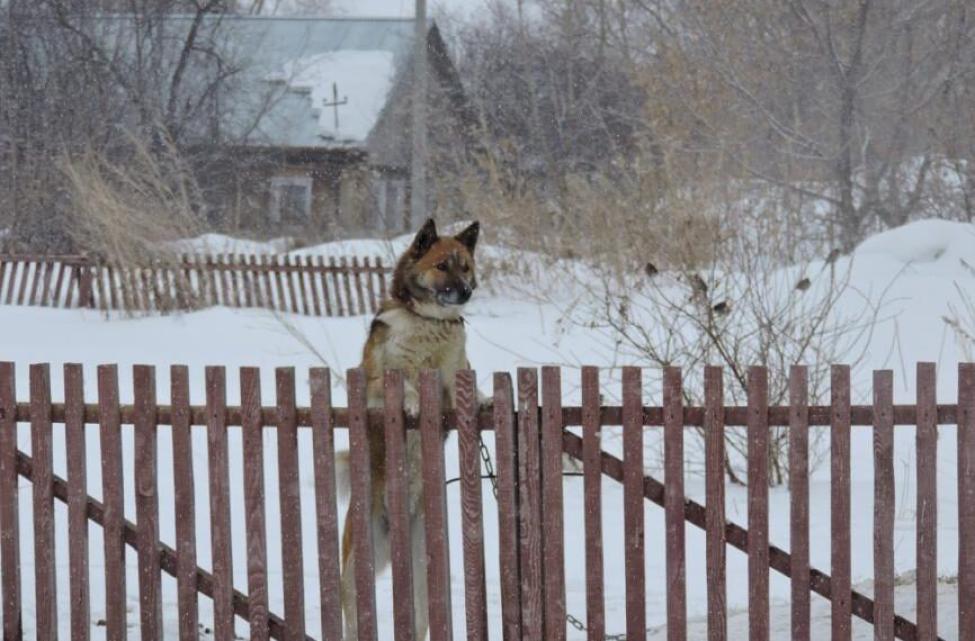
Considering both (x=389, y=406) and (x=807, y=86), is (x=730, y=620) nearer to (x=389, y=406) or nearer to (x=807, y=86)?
(x=389, y=406)

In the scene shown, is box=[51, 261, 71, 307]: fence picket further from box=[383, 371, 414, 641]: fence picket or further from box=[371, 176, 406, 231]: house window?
box=[383, 371, 414, 641]: fence picket

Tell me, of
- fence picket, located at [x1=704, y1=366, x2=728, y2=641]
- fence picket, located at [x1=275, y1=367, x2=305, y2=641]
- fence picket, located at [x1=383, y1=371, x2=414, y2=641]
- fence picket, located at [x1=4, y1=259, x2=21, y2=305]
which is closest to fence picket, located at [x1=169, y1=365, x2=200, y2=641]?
fence picket, located at [x1=275, y1=367, x2=305, y2=641]

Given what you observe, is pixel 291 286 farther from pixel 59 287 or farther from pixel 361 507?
pixel 361 507

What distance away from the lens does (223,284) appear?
61.0 ft

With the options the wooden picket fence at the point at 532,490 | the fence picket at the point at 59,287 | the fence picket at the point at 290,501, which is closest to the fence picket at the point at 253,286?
the fence picket at the point at 59,287

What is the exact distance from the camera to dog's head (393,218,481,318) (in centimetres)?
495

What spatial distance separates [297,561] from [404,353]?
0.92 metres

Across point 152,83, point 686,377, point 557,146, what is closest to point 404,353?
point 686,377

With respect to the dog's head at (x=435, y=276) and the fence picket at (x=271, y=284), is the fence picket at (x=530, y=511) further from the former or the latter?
the fence picket at (x=271, y=284)

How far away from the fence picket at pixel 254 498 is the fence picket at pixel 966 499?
2289 mm

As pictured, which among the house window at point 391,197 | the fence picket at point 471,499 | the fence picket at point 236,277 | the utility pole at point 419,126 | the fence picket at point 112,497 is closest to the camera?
the fence picket at point 471,499

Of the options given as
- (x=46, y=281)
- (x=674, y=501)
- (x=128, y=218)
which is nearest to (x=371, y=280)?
(x=128, y=218)

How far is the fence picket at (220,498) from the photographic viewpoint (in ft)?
14.5

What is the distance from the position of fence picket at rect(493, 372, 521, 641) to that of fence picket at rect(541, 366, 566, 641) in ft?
0.31
